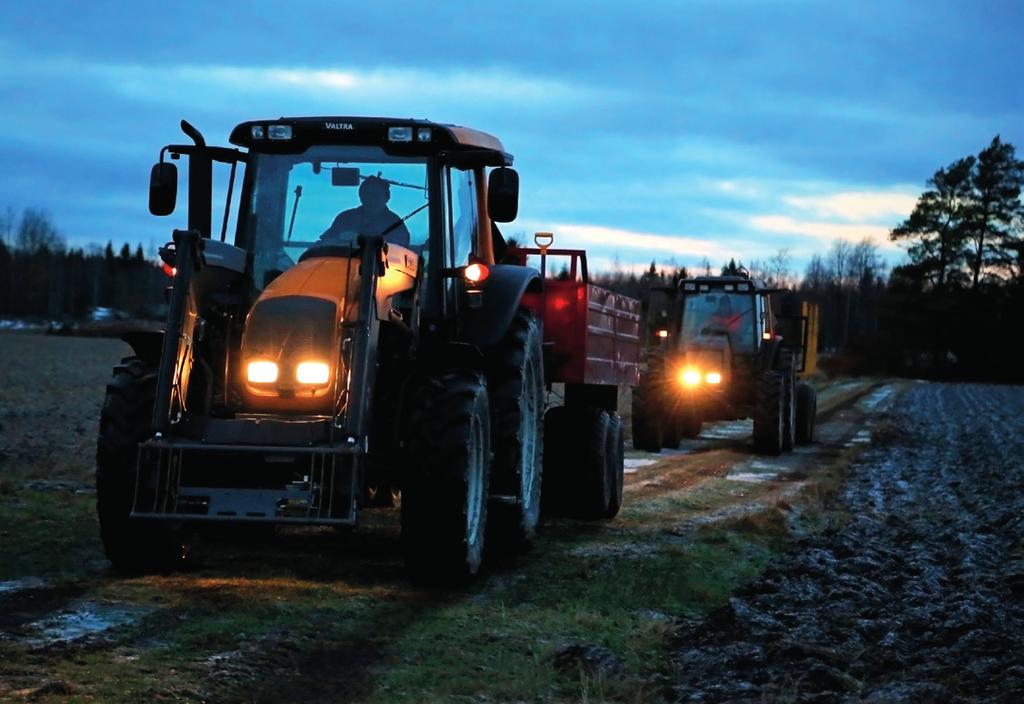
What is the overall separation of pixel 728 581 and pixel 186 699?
4359 mm

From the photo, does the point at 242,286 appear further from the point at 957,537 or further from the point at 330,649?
the point at 957,537

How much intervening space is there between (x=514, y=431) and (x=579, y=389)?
140 inches

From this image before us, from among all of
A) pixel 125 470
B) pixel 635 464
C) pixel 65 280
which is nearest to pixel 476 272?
pixel 125 470

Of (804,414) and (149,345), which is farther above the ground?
(149,345)

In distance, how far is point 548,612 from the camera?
7488 mm

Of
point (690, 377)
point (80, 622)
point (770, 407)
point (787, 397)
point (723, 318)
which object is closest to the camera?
point (80, 622)

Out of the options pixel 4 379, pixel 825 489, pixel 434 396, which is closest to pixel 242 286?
pixel 434 396

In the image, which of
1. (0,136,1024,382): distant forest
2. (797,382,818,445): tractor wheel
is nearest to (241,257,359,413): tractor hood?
(797,382,818,445): tractor wheel

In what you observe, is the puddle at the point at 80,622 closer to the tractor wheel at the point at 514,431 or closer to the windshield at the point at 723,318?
the tractor wheel at the point at 514,431

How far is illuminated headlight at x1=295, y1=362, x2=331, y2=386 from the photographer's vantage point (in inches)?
302

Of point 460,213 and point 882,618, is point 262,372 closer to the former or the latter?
point 460,213

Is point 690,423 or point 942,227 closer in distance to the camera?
point 690,423

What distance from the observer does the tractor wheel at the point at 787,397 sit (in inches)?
826

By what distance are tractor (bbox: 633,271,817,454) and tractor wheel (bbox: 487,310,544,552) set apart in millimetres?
10463
